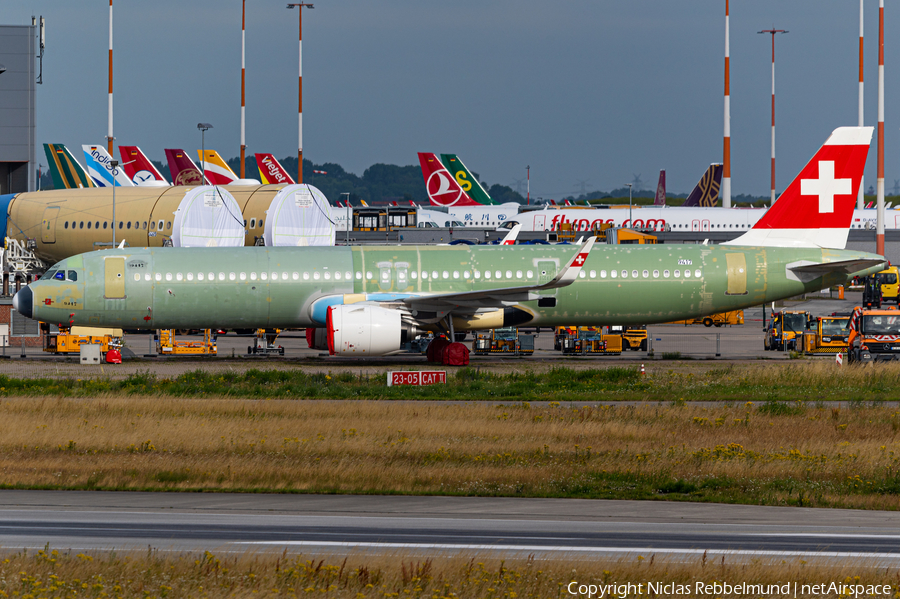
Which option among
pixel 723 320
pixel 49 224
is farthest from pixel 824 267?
pixel 49 224

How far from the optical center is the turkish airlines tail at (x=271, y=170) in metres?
110

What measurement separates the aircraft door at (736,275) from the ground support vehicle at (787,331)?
10151 millimetres

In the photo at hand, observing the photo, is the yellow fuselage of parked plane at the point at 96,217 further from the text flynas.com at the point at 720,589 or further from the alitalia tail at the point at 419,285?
the text flynas.com at the point at 720,589

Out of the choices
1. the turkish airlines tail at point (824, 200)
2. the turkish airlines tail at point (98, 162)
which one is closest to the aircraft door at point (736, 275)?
the turkish airlines tail at point (824, 200)

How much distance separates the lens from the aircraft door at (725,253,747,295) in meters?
37.8

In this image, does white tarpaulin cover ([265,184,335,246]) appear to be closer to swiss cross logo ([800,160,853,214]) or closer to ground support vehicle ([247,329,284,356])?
ground support vehicle ([247,329,284,356])

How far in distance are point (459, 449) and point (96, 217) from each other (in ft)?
173

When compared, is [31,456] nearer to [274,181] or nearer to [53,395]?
[53,395]

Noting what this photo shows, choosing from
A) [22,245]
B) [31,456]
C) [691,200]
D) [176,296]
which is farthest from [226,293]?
[691,200]

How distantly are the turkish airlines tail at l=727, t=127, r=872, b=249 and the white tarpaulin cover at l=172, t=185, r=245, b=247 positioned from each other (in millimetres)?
34964

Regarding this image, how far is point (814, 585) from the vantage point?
35.0ft

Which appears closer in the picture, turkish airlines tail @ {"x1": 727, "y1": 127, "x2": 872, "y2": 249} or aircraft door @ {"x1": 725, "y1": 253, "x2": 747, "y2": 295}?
aircraft door @ {"x1": 725, "y1": 253, "x2": 747, "y2": 295}

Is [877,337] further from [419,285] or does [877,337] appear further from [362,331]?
[362,331]

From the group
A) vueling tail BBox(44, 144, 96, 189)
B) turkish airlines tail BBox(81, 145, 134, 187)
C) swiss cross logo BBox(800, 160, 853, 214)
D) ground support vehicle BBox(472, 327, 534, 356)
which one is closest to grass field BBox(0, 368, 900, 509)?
swiss cross logo BBox(800, 160, 853, 214)
